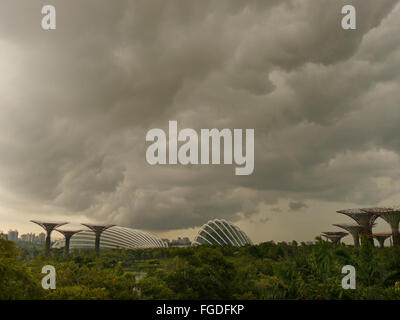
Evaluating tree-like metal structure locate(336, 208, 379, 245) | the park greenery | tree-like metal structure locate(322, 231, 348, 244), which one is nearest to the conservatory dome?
tree-like metal structure locate(322, 231, 348, 244)

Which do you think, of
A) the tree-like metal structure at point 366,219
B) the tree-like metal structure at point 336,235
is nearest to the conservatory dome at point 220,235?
the tree-like metal structure at point 336,235

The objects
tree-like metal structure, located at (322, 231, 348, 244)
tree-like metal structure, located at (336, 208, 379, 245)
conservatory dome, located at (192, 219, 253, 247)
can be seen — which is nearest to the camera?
tree-like metal structure, located at (336, 208, 379, 245)

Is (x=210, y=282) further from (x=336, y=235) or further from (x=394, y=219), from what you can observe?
(x=336, y=235)

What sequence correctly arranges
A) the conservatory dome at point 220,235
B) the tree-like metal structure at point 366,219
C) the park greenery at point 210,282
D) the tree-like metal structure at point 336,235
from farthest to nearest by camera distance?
the conservatory dome at point 220,235
the tree-like metal structure at point 336,235
the tree-like metal structure at point 366,219
the park greenery at point 210,282

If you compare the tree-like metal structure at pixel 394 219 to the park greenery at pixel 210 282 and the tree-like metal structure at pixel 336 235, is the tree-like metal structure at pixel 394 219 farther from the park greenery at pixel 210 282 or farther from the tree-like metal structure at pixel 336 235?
the tree-like metal structure at pixel 336 235

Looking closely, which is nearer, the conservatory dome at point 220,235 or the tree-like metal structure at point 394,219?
the tree-like metal structure at point 394,219

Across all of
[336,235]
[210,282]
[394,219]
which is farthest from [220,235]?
[210,282]

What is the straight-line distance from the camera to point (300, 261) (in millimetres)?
24406

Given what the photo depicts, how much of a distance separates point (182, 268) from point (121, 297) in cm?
437

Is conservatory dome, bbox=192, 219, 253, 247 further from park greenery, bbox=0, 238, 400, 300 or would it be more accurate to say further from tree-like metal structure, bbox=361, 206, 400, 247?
park greenery, bbox=0, 238, 400, 300

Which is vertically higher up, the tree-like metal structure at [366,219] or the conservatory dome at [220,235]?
the tree-like metal structure at [366,219]

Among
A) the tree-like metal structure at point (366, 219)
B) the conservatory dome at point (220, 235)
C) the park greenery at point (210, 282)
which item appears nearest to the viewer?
the park greenery at point (210, 282)

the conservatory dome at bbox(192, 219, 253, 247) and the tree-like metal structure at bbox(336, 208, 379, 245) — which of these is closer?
the tree-like metal structure at bbox(336, 208, 379, 245)
